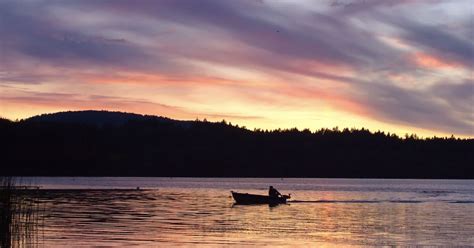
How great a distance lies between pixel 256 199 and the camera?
264 feet

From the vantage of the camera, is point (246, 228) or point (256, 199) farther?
point (256, 199)

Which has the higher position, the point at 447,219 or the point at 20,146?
the point at 20,146

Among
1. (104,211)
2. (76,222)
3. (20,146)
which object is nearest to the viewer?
(76,222)

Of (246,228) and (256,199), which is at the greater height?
(256,199)

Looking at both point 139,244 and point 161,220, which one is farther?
point 161,220

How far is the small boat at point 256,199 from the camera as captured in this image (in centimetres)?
7875

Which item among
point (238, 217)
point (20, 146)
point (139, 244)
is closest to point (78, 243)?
point (139, 244)

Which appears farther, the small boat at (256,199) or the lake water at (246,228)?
the small boat at (256,199)

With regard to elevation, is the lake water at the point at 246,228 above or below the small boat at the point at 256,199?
below

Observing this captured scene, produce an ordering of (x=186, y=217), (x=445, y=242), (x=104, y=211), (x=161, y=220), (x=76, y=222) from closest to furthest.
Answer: (x=445, y=242) → (x=76, y=222) → (x=161, y=220) → (x=186, y=217) → (x=104, y=211)

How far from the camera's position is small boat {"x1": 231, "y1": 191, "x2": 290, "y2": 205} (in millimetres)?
78750

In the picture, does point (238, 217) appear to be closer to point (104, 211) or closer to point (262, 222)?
point (262, 222)

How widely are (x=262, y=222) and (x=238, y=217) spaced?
472cm

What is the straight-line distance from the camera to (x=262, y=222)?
5544 cm
